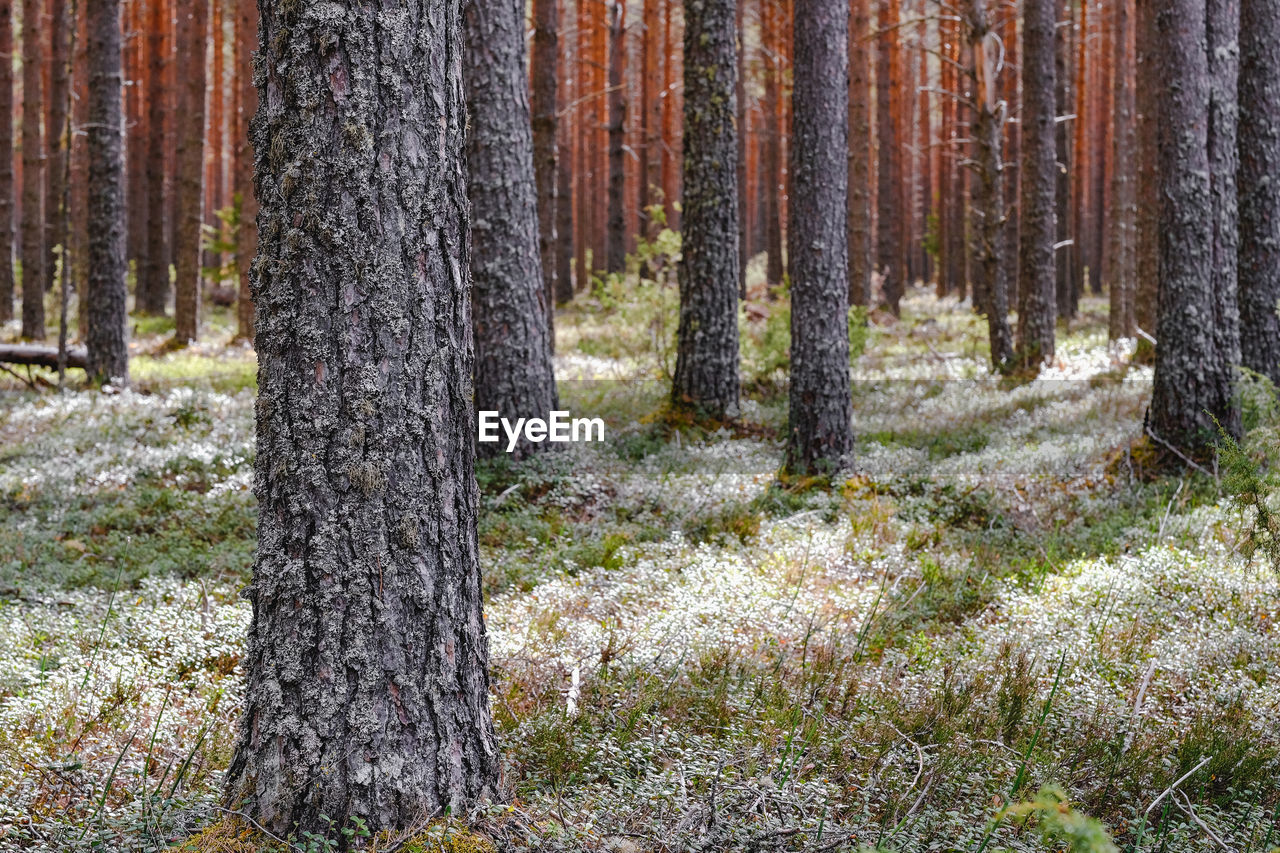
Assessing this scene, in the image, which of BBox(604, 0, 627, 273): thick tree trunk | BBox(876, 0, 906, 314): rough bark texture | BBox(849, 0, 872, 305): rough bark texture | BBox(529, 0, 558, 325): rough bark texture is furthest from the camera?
BBox(876, 0, 906, 314): rough bark texture

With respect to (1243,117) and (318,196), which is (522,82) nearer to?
(318,196)

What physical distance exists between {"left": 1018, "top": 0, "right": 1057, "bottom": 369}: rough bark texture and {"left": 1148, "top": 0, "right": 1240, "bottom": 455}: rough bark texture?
19.8 feet

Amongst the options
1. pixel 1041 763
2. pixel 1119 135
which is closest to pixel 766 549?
pixel 1041 763

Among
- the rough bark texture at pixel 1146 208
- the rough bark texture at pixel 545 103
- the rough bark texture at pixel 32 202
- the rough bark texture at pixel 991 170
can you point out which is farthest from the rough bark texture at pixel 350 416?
the rough bark texture at pixel 32 202

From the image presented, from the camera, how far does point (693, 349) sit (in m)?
10.1

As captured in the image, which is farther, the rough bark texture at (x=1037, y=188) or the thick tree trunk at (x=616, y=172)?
the thick tree trunk at (x=616, y=172)

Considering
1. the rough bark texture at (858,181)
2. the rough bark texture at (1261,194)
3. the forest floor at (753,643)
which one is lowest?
the forest floor at (753,643)

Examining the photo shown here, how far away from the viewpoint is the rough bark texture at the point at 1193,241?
757 cm

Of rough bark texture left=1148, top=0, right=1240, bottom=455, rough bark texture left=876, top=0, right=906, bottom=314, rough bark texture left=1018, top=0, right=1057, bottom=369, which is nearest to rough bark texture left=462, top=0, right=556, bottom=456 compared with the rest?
rough bark texture left=1148, top=0, right=1240, bottom=455

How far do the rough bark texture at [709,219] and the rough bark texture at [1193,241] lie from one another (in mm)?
3874

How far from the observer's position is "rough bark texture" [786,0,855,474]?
25.4ft

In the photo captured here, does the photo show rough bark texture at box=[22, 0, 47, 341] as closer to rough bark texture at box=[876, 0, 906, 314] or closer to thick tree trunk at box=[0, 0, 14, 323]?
thick tree trunk at box=[0, 0, 14, 323]

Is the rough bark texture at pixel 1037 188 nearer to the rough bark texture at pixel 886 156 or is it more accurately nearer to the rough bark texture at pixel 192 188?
the rough bark texture at pixel 886 156

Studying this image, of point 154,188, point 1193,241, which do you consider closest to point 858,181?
point 1193,241
